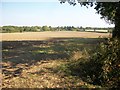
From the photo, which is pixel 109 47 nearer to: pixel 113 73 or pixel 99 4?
pixel 113 73

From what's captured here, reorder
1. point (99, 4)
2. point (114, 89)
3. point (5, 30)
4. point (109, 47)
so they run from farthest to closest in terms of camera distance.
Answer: point (5, 30)
point (99, 4)
point (109, 47)
point (114, 89)

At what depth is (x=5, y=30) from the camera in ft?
303

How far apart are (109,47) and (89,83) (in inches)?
101

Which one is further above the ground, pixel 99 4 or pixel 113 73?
pixel 99 4

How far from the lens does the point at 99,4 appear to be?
20984mm

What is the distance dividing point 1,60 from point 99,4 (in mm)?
10698

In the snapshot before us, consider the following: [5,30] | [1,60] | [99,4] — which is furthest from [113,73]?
[5,30]

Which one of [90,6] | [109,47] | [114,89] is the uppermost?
[90,6]

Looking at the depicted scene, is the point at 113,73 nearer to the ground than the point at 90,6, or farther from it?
nearer to the ground

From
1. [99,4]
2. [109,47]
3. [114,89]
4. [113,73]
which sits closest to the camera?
[114,89]

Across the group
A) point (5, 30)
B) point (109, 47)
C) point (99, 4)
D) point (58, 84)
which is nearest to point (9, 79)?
point (58, 84)

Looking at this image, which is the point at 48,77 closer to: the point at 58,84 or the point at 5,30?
the point at 58,84

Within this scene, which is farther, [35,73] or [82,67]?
[82,67]

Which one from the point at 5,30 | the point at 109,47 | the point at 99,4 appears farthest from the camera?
the point at 5,30
